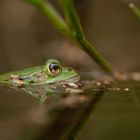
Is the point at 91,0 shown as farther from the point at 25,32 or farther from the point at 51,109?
the point at 51,109

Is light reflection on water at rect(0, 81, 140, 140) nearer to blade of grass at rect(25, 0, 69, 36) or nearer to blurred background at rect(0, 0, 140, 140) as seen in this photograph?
blade of grass at rect(25, 0, 69, 36)

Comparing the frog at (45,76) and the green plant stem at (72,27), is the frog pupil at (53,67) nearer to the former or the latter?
the frog at (45,76)

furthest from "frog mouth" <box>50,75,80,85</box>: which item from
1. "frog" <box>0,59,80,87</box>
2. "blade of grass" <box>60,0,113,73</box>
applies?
"blade of grass" <box>60,0,113,73</box>

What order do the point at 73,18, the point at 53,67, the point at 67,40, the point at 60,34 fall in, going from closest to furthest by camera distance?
the point at 73,18 < the point at 53,67 < the point at 67,40 < the point at 60,34

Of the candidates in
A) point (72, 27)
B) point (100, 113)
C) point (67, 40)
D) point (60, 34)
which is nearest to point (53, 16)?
point (72, 27)

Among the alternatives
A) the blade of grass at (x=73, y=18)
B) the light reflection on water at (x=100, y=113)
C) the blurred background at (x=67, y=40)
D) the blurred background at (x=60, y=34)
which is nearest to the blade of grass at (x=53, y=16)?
the blade of grass at (x=73, y=18)

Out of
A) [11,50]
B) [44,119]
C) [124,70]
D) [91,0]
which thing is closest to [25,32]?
[11,50]

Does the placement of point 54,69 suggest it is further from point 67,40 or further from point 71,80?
point 67,40
